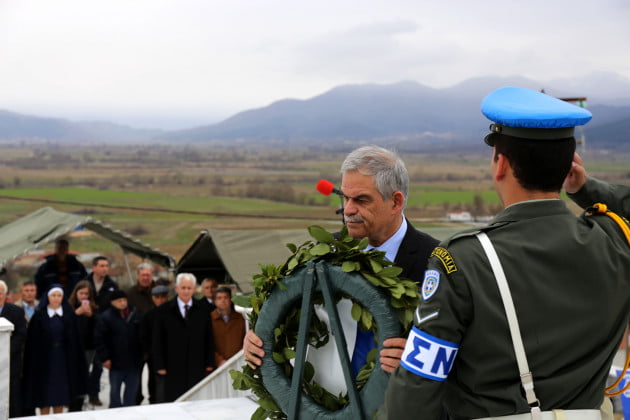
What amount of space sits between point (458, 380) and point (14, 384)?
649 cm

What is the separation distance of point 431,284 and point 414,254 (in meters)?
1.19

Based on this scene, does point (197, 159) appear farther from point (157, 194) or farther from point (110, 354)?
point (110, 354)

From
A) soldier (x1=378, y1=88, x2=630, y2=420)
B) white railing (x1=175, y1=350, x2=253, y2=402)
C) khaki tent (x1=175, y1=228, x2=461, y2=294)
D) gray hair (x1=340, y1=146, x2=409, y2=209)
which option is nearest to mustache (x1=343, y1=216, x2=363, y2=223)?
gray hair (x1=340, y1=146, x2=409, y2=209)

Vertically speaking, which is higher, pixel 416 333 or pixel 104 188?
pixel 416 333

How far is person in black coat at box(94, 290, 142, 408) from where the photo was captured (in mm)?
7934

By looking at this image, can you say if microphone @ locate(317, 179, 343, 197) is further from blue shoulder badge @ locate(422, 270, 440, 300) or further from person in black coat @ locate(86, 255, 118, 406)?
person in black coat @ locate(86, 255, 118, 406)

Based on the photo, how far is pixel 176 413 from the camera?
4852 millimetres

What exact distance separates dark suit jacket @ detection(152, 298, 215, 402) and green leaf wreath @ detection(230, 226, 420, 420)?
5193mm

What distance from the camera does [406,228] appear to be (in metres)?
3.11

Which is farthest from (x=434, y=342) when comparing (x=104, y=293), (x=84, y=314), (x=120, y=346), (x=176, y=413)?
(x=104, y=293)

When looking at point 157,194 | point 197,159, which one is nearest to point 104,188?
point 157,194

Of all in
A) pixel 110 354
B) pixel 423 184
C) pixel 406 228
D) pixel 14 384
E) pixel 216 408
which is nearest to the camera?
pixel 406 228

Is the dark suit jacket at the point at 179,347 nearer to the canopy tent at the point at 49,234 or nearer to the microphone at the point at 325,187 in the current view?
the canopy tent at the point at 49,234

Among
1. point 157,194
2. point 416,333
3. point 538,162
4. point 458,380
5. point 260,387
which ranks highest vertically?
point 538,162
